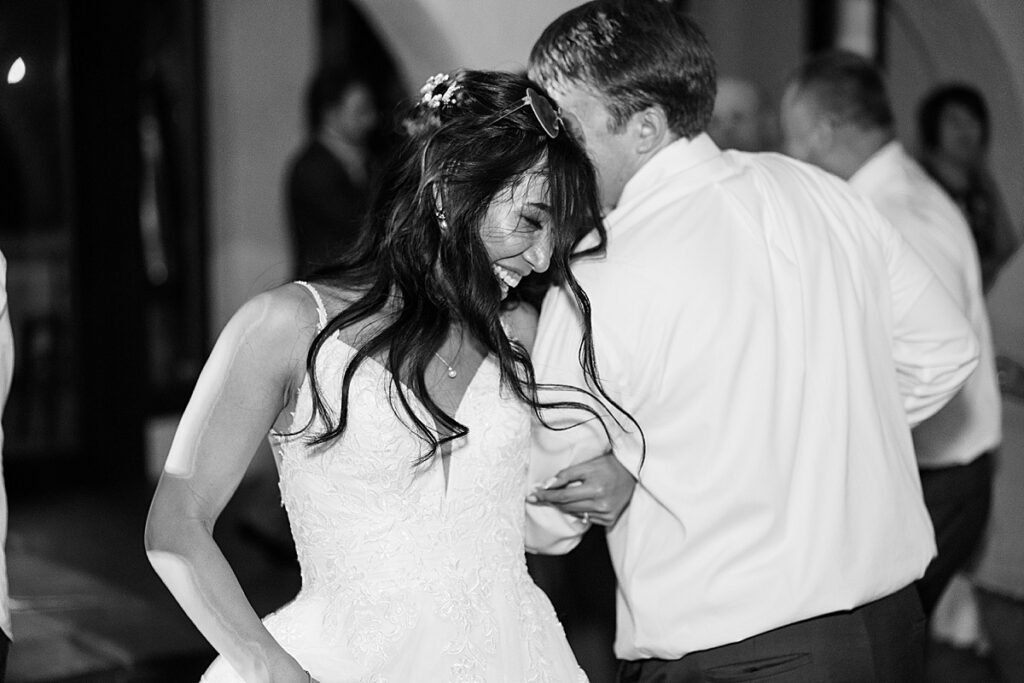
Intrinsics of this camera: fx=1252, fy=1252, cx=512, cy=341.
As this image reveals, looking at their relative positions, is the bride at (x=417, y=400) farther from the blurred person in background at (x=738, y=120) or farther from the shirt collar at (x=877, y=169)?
the blurred person in background at (x=738, y=120)

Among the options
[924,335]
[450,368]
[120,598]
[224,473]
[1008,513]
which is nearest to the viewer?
[224,473]

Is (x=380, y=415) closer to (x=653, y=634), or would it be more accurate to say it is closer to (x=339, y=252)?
(x=339, y=252)

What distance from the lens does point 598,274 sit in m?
1.92

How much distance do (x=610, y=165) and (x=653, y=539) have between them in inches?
24.0

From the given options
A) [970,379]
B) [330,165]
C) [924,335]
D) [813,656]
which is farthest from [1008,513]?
[330,165]

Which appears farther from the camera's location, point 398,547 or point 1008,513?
point 1008,513

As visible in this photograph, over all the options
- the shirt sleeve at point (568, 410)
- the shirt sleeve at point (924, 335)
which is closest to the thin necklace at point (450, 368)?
the shirt sleeve at point (568, 410)

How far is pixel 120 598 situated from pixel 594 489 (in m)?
3.42

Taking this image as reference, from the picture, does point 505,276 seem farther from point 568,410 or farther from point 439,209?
point 568,410

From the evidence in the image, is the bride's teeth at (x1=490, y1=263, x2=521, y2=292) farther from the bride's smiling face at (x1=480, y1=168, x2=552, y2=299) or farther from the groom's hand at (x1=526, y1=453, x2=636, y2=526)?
the groom's hand at (x1=526, y1=453, x2=636, y2=526)

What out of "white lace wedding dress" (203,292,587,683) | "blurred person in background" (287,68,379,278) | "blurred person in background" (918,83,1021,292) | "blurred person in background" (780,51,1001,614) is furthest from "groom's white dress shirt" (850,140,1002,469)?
"blurred person in background" (287,68,379,278)

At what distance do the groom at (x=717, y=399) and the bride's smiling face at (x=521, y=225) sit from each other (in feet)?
0.43

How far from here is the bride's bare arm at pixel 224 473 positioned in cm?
166

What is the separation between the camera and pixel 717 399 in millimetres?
1923
